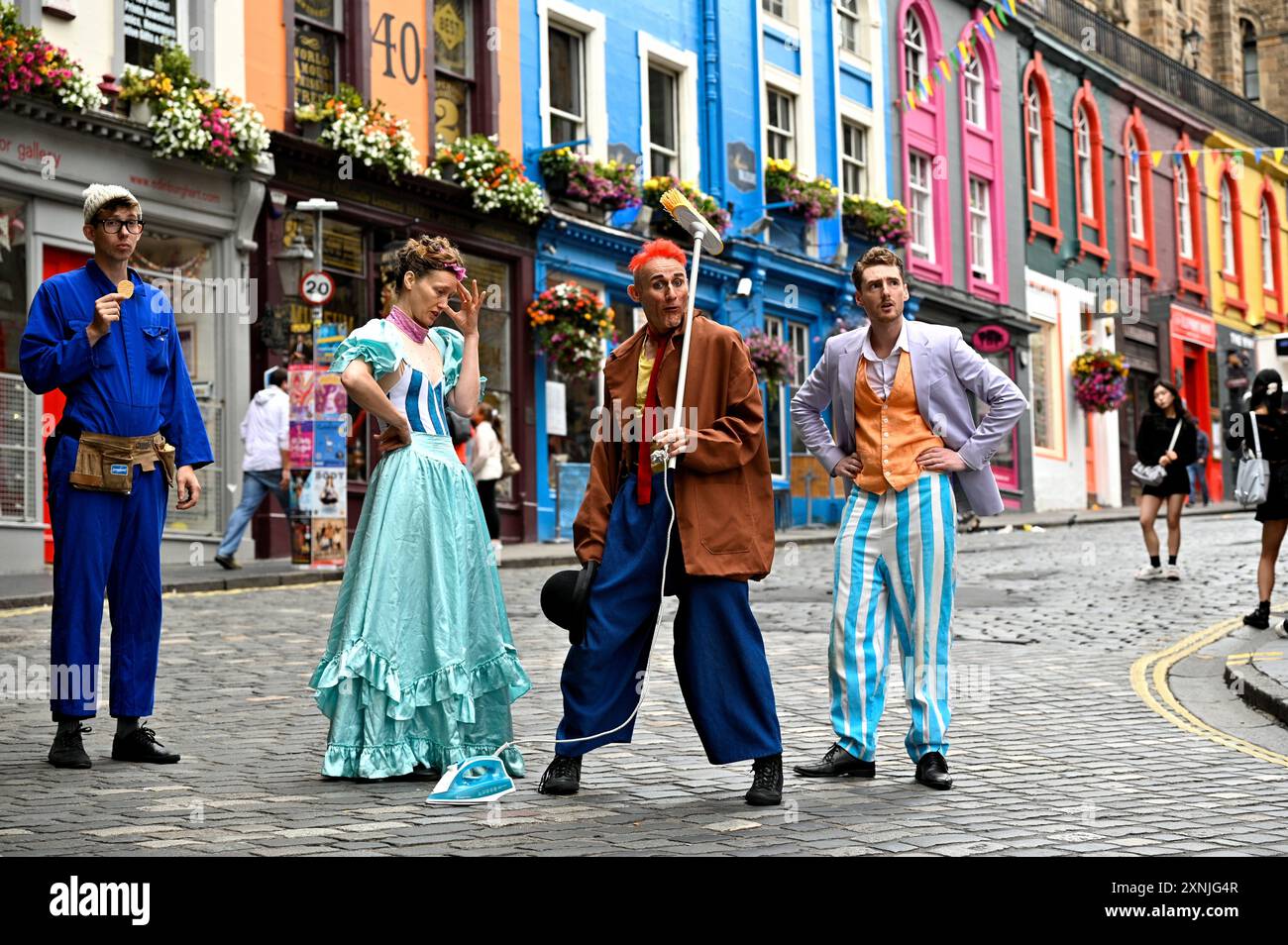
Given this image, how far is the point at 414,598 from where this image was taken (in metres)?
6.60

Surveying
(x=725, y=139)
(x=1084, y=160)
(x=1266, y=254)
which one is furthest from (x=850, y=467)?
(x=1266, y=254)

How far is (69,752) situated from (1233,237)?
43.3 m

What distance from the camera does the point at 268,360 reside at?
64.0 feet

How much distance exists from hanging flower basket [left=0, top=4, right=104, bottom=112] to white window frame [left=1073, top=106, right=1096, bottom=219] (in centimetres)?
2613

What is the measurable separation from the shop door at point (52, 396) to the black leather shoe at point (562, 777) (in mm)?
10991

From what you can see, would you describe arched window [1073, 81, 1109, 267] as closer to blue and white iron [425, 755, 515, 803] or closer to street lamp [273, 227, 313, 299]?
street lamp [273, 227, 313, 299]

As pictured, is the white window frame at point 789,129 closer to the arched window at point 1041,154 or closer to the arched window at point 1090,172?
the arched window at point 1041,154

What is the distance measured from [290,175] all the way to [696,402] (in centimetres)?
1459

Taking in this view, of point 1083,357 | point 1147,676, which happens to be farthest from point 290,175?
point 1083,357

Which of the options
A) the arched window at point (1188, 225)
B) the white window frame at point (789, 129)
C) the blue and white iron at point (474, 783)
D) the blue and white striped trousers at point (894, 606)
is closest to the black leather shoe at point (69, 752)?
the blue and white iron at point (474, 783)

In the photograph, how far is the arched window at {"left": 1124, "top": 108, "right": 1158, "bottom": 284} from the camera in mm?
41156

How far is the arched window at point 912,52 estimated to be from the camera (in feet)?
110

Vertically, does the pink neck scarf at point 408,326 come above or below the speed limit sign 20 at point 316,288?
below
